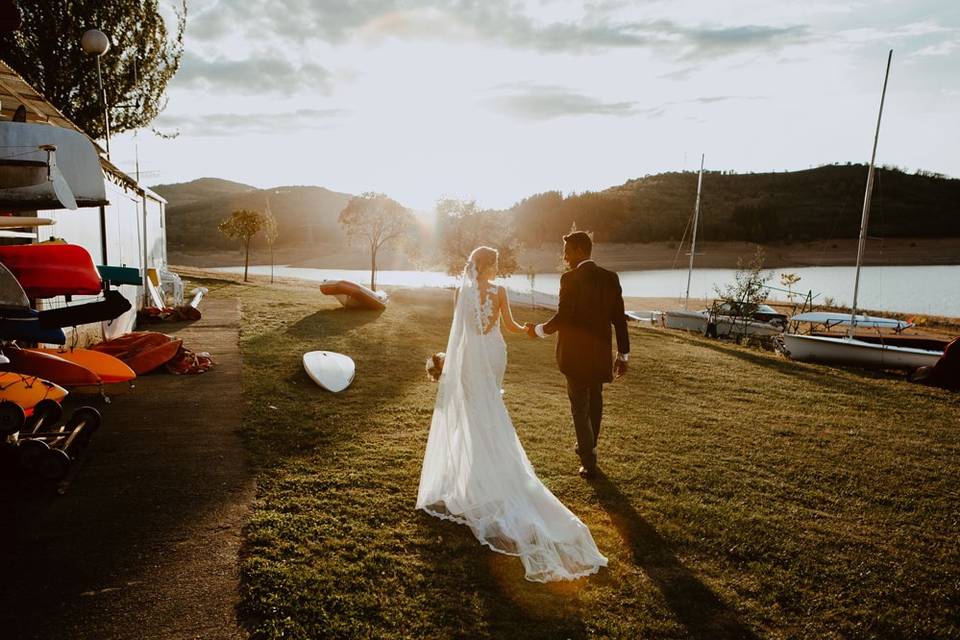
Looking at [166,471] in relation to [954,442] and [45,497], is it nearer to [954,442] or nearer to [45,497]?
[45,497]

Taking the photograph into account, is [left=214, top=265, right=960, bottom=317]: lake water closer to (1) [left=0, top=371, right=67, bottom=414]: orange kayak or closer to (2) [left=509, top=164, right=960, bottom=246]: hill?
(2) [left=509, top=164, right=960, bottom=246]: hill

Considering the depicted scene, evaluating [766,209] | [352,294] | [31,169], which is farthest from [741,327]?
[766,209]

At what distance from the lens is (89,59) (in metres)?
16.4

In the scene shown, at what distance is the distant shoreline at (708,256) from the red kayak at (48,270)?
74.2 m

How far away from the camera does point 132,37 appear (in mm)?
17266

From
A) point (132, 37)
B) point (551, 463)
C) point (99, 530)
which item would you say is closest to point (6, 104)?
point (99, 530)

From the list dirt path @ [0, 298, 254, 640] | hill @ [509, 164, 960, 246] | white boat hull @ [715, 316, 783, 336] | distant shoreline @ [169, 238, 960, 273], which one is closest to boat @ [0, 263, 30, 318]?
dirt path @ [0, 298, 254, 640]

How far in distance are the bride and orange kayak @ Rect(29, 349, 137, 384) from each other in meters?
4.41

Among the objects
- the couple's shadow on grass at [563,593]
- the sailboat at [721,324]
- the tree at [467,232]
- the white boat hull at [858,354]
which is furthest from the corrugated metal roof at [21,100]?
the tree at [467,232]

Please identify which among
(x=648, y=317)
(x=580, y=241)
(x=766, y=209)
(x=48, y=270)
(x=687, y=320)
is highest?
(x=766, y=209)

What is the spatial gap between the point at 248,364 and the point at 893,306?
50.2 meters

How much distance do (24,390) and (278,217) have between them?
12749cm

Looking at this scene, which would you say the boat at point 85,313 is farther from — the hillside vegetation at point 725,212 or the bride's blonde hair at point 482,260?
the hillside vegetation at point 725,212

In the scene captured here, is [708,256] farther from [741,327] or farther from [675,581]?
[675,581]
